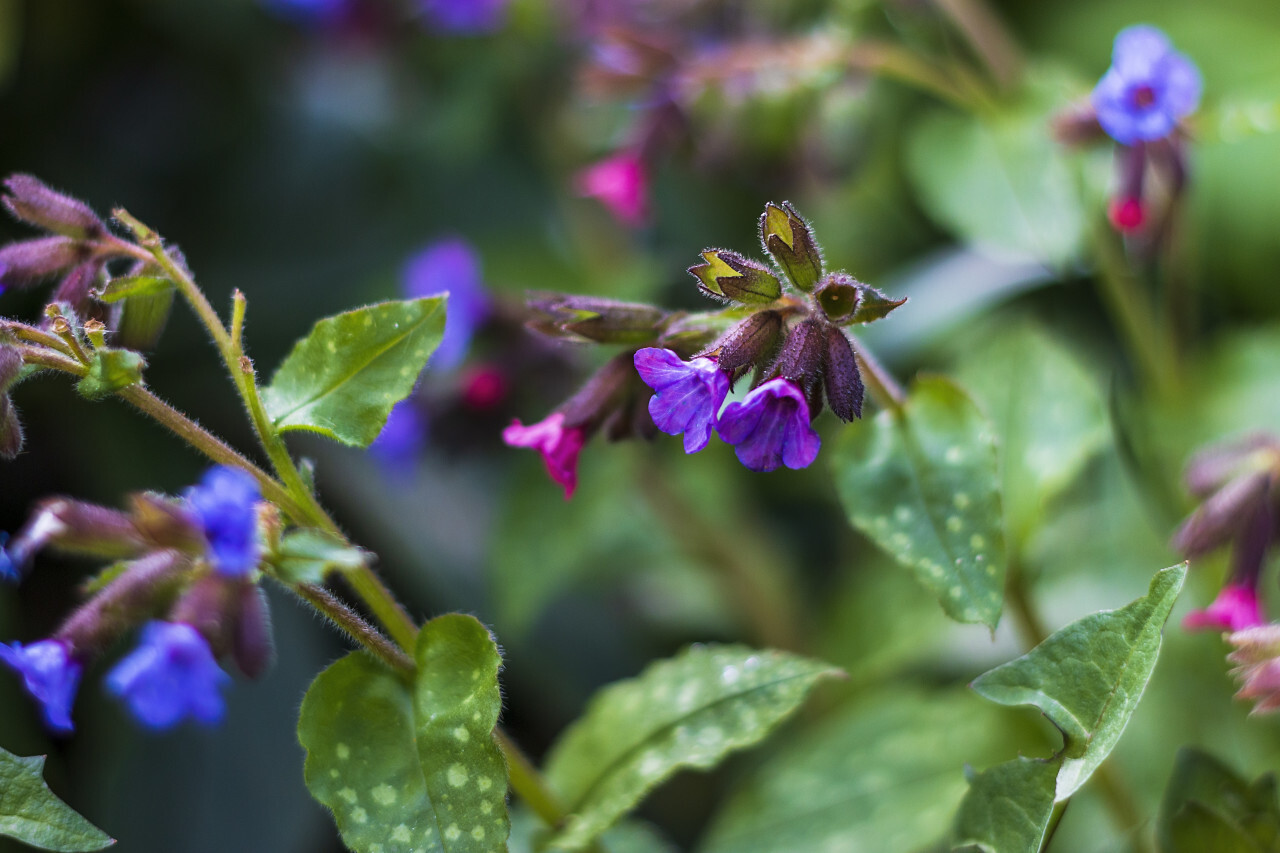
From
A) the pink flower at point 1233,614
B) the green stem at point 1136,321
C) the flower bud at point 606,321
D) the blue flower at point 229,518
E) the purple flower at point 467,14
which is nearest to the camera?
the blue flower at point 229,518

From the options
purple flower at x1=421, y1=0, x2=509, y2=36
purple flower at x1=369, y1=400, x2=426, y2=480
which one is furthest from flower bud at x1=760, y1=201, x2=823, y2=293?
purple flower at x1=421, y1=0, x2=509, y2=36

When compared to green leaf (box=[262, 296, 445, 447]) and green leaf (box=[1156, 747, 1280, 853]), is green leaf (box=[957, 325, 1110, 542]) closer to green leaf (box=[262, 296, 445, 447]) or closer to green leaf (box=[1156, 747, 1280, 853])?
green leaf (box=[1156, 747, 1280, 853])

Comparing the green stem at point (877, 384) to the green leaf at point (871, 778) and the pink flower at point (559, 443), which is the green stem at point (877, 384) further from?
the green leaf at point (871, 778)

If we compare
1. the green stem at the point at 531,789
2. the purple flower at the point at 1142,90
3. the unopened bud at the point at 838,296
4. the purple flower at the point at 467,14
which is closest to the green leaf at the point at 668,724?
the green stem at the point at 531,789

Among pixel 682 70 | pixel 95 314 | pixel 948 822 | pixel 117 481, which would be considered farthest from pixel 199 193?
pixel 948 822

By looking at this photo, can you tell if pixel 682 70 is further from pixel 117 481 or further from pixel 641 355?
pixel 117 481

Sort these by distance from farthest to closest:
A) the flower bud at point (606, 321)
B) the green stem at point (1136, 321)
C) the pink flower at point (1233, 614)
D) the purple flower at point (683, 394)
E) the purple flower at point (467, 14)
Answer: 1. the purple flower at point (467, 14)
2. the green stem at point (1136, 321)
3. the pink flower at point (1233, 614)
4. the flower bud at point (606, 321)
5. the purple flower at point (683, 394)
